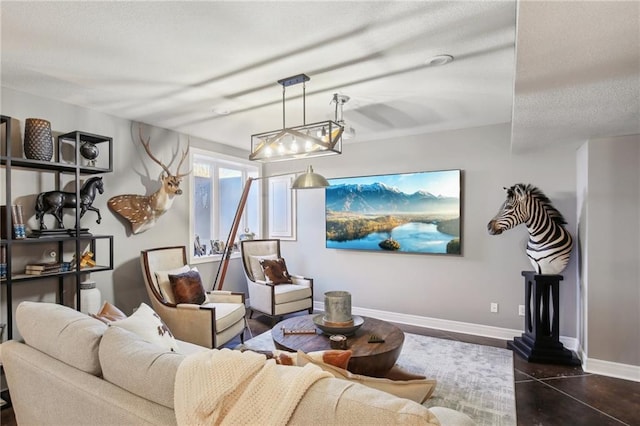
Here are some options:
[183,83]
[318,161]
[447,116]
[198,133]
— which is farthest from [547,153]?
[198,133]

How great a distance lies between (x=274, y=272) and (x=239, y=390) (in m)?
3.70

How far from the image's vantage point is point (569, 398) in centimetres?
267

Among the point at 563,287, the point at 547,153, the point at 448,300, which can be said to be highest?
the point at 547,153

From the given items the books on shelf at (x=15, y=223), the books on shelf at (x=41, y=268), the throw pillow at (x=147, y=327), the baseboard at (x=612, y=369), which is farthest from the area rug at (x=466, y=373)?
the books on shelf at (x=15, y=223)

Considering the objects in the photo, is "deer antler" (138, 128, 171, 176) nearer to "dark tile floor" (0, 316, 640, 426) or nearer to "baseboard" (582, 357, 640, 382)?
"dark tile floor" (0, 316, 640, 426)

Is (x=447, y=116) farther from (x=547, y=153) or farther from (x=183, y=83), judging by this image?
(x=183, y=83)

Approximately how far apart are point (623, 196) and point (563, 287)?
1171mm

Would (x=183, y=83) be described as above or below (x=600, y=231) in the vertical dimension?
above

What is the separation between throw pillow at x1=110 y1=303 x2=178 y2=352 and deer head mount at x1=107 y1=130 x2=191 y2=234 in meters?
1.93

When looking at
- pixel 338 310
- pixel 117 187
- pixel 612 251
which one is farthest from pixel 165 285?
pixel 612 251

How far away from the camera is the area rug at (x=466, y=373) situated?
249 centimetres

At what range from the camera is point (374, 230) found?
4777 millimetres

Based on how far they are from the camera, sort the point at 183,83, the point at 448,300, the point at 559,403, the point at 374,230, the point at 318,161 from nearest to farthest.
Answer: the point at 559,403, the point at 183,83, the point at 448,300, the point at 374,230, the point at 318,161

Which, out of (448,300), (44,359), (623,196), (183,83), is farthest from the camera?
(448,300)
